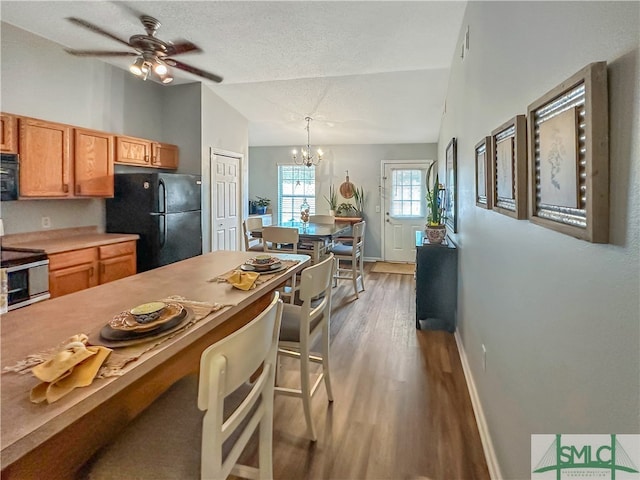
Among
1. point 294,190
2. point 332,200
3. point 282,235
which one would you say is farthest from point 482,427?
point 294,190

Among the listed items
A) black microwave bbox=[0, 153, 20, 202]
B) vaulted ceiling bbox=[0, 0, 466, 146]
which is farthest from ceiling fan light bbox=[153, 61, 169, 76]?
black microwave bbox=[0, 153, 20, 202]

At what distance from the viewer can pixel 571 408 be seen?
3.02 feet

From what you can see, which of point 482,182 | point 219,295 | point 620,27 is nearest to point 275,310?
point 219,295

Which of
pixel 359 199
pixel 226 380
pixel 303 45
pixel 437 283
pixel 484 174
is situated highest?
pixel 303 45

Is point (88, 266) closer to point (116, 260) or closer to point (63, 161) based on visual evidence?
point (116, 260)

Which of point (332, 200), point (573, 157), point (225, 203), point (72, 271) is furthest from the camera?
point (332, 200)

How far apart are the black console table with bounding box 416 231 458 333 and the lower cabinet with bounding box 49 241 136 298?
123 inches

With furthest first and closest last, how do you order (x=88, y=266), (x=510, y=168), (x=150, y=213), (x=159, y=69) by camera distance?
(x=150, y=213) → (x=88, y=266) → (x=159, y=69) → (x=510, y=168)

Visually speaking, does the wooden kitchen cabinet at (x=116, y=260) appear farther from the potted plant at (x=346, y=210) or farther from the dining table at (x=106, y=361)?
the potted plant at (x=346, y=210)

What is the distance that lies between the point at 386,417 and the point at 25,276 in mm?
2890

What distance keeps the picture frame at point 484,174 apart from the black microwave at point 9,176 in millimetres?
3638

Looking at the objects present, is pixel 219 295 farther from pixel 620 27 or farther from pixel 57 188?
pixel 57 188

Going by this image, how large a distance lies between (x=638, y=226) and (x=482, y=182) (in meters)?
1.55

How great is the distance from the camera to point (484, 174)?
6.53ft
